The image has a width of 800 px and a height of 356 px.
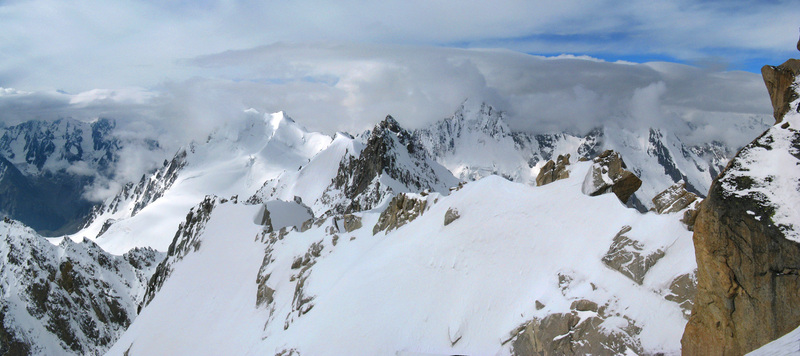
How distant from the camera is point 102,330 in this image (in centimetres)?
13338

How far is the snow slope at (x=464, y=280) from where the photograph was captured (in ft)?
74.5

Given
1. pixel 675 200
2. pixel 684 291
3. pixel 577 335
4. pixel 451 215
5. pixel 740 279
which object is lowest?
pixel 451 215

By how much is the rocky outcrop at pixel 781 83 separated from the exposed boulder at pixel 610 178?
43.8 ft

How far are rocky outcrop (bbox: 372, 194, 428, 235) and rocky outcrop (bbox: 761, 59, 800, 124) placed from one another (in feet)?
102

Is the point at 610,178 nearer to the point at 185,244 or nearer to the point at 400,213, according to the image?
the point at 400,213

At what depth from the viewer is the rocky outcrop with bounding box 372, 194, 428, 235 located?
151ft

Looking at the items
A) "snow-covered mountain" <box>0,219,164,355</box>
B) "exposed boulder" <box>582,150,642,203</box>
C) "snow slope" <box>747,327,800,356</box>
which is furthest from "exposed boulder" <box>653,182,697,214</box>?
"snow-covered mountain" <box>0,219,164,355</box>

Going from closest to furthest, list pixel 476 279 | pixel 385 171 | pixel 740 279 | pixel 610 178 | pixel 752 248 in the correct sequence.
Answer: pixel 752 248, pixel 740 279, pixel 610 178, pixel 476 279, pixel 385 171

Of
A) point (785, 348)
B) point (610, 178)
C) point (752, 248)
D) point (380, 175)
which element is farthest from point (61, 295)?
point (785, 348)

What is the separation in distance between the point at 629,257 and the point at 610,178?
8.22m

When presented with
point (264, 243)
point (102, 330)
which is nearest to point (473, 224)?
point (264, 243)

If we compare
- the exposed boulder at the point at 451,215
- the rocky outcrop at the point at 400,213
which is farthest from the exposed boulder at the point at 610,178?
the rocky outcrop at the point at 400,213

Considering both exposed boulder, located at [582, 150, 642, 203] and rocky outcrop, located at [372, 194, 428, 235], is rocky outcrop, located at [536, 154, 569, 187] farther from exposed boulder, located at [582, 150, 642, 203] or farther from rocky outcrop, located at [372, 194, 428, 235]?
rocky outcrop, located at [372, 194, 428, 235]

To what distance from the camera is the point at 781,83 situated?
52.0ft
